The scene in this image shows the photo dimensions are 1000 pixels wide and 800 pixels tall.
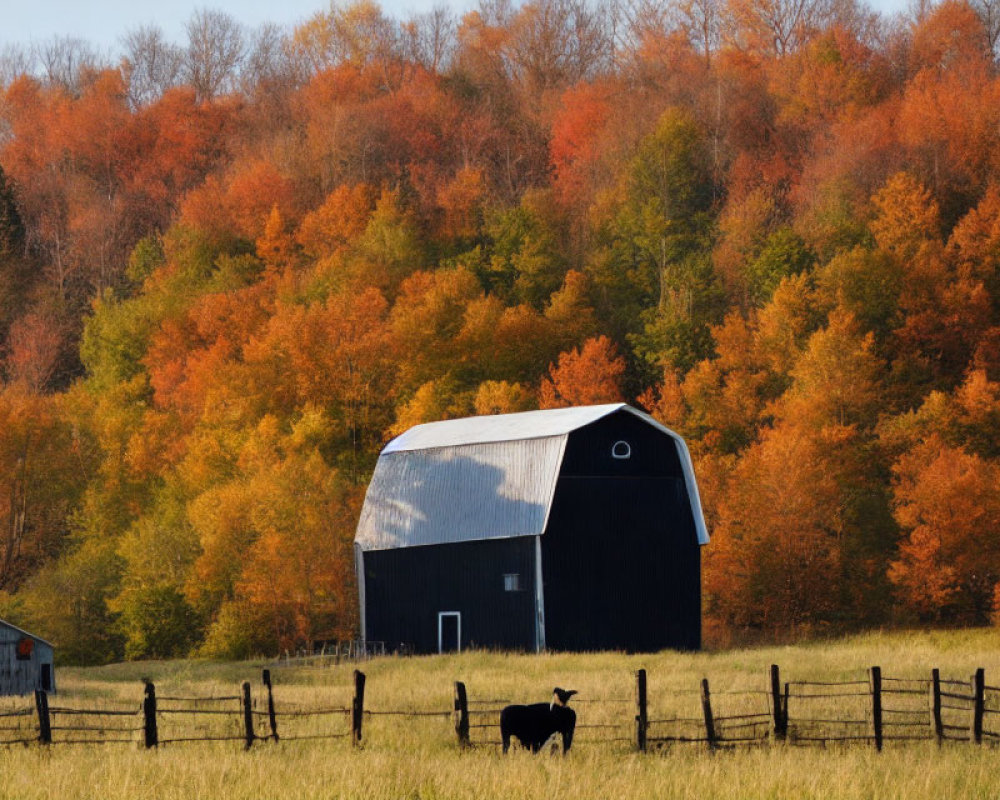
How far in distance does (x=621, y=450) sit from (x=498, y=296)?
35.4m

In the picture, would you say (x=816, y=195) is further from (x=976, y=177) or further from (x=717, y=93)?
(x=717, y=93)

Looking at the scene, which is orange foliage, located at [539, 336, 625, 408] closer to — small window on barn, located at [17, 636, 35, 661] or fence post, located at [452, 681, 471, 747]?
small window on barn, located at [17, 636, 35, 661]

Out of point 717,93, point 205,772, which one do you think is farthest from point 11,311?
point 205,772

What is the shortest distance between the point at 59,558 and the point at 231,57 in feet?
232

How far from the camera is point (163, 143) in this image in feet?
371

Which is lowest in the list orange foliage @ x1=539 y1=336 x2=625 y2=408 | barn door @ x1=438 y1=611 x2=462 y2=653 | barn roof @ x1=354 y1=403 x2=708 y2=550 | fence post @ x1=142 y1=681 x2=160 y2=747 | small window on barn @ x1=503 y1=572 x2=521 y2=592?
barn door @ x1=438 y1=611 x2=462 y2=653

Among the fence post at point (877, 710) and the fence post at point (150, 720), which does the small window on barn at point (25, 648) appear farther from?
the fence post at point (877, 710)

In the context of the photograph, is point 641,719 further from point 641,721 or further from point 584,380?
point 584,380

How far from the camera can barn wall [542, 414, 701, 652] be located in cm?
4141

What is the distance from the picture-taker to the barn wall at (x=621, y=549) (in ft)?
136

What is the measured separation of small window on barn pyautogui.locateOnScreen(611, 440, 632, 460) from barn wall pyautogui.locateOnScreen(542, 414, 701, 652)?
0.12 m

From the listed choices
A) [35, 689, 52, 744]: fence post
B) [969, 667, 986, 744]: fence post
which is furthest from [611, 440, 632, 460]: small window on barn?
[35, 689, 52, 744]: fence post

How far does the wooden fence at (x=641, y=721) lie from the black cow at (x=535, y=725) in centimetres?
105

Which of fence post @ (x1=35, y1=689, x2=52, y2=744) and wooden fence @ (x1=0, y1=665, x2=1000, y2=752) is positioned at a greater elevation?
fence post @ (x1=35, y1=689, x2=52, y2=744)
